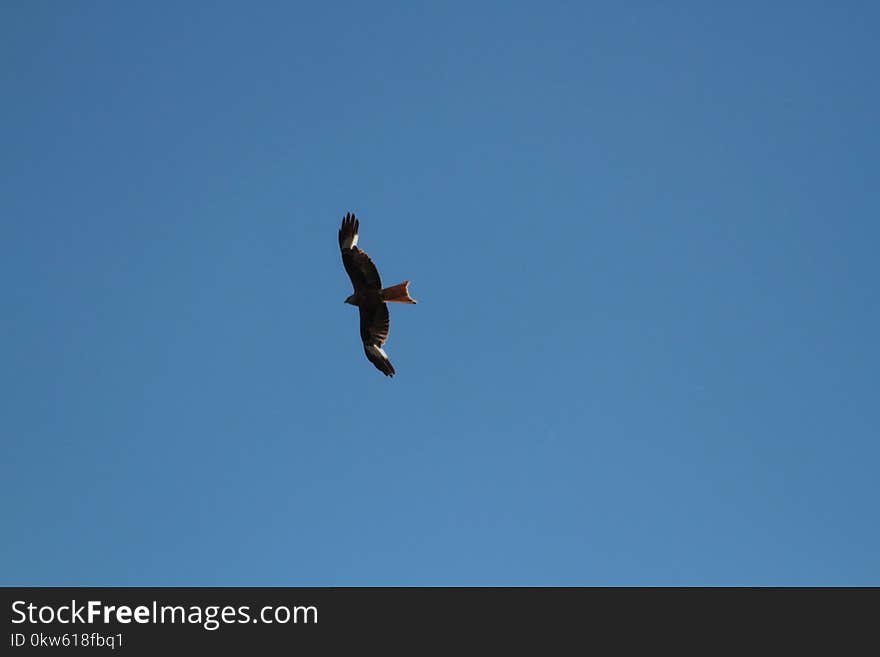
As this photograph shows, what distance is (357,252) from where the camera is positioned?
1555 inches

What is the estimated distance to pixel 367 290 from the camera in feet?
132

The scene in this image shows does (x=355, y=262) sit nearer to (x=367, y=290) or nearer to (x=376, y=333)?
(x=367, y=290)

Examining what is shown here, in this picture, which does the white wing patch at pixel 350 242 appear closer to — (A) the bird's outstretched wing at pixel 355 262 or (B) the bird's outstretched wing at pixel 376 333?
(A) the bird's outstretched wing at pixel 355 262

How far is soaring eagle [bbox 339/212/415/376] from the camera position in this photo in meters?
39.5

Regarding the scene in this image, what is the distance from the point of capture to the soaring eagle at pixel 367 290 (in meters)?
39.5

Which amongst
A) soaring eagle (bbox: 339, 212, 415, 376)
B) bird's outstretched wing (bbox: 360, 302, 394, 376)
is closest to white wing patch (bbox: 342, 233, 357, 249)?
soaring eagle (bbox: 339, 212, 415, 376)

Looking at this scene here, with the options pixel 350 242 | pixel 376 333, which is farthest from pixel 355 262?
pixel 376 333

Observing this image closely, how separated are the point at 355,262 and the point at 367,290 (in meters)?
1.25

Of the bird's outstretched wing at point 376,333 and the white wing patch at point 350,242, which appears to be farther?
the bird's outstretched wing at point 376,333

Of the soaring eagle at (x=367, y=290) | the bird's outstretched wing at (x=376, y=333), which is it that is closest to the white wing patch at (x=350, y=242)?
the soaring eagle at (x=367, y=290)

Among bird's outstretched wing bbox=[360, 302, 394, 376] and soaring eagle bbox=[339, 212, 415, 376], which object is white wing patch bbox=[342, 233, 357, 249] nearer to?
soaring eagle bbox=[339, 212, 415, 376]
